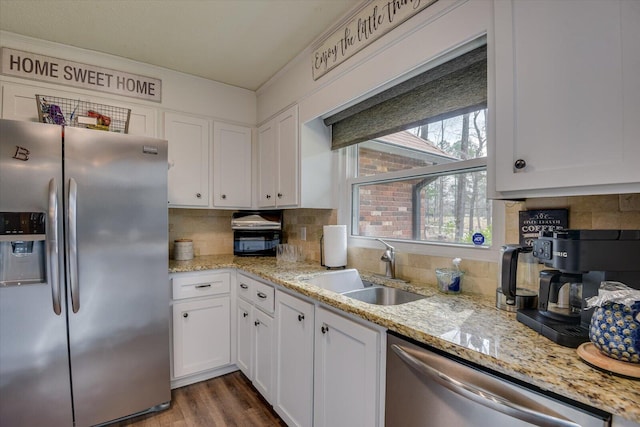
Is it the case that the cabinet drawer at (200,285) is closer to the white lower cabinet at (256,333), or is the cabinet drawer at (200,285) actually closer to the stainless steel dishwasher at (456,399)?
the white lower cabinet at (256,333)

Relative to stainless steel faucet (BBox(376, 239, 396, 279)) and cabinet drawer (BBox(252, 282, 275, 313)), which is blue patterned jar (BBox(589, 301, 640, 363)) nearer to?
stainless steel faucet (BBox(376, 239, 396, 279))

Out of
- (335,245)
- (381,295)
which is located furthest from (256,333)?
(381,295)

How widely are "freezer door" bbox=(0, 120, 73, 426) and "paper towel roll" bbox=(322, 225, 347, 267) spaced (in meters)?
1.54

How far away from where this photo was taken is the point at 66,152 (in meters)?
1.68

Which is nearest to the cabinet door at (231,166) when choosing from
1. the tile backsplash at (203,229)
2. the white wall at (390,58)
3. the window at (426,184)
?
the tile backsplash at (203,229)

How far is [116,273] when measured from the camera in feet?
5.93

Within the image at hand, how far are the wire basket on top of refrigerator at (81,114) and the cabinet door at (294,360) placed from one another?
1698 mm

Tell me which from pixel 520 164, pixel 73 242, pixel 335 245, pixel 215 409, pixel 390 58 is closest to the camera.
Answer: pixel 520 164

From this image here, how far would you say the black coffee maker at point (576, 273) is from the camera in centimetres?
79

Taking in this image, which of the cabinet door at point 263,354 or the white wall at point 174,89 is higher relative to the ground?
the white wall at point 174,89

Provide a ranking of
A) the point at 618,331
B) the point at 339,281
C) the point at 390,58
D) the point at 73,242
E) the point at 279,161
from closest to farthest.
→ the point at 618,331
the point at 390,58
the point at 73,242
the point at 339,281
the point at 279,161

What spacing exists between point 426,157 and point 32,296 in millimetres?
2278

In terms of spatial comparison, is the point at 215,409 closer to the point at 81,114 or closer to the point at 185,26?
the point at 81,114

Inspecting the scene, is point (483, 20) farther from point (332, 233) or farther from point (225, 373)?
point (225, 373)
